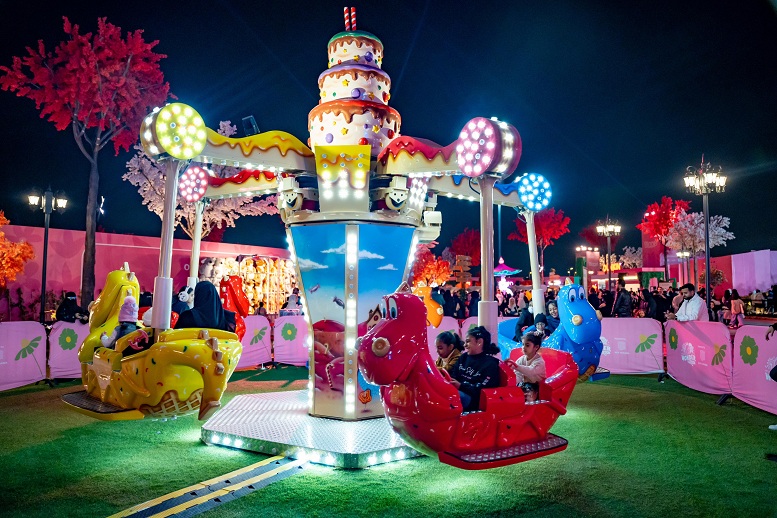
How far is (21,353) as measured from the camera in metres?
10.6

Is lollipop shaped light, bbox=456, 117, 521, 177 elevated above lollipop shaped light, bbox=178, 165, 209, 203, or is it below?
below

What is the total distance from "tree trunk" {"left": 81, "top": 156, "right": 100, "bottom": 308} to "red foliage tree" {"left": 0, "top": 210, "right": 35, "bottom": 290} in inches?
142

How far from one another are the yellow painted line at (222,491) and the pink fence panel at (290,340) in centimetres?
825

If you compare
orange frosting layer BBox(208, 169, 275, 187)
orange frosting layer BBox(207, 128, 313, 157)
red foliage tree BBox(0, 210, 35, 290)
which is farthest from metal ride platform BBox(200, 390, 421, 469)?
red foliage tree BBox(0, 210, 35, 290)

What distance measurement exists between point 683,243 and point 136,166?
38597 millimetres

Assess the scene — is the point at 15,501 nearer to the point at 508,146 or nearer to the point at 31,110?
the point at 508,146

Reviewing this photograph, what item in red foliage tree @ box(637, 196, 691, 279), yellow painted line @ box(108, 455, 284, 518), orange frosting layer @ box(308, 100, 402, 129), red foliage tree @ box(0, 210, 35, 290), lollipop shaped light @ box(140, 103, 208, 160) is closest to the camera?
yellow painted line @ box(108, 455, 284, 518)

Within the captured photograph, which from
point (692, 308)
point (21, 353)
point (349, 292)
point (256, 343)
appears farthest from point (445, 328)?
point (21, 353)

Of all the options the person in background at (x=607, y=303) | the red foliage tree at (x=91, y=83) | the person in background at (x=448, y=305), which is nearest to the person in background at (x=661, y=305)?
the person in background at (x=607, y=303)

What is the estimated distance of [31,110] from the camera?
24.6 meters

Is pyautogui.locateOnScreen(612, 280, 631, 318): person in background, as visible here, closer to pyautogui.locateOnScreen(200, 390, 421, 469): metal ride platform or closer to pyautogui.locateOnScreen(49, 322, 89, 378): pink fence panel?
pyautogui.locateOnScreen(200, 390, 421, 469): metal ride platform

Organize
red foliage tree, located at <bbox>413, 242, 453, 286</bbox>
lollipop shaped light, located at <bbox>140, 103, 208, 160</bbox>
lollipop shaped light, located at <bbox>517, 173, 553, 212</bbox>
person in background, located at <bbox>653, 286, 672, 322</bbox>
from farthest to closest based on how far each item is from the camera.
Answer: red foliage tree, located at <bbox>413, 242, 453, 286</bbox> < person in background, located at <bbox>653, 286, 672, 322</bbox> < lollipop shaped light, located at <bbox>517, 173, 553, 212</bbox> < lollipop shaped light, located at <bbox>140, 103, 208, 160</bbox>

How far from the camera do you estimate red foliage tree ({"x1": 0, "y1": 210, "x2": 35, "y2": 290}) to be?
66.0ft

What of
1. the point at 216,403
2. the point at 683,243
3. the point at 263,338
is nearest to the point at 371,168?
the point at 216,403
